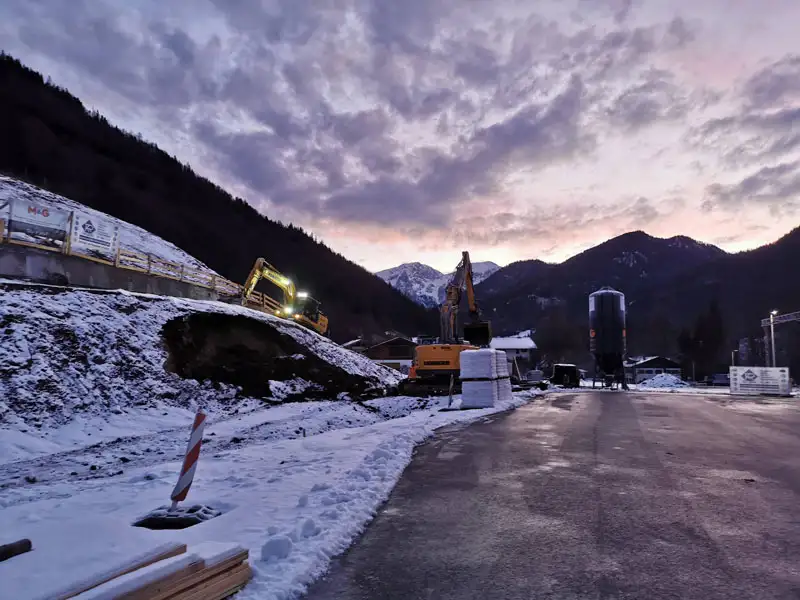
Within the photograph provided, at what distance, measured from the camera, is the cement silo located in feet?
121

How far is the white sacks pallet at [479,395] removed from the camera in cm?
1706

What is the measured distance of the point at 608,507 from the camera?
571 cm

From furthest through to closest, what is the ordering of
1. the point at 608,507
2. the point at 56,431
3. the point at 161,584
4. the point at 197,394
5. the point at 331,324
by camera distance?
the point at 331,324 < the point at 197,394 < the point at 56,431 < the point at 608,507 < the point at 161,584

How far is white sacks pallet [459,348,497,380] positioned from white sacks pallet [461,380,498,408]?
0.80 feet

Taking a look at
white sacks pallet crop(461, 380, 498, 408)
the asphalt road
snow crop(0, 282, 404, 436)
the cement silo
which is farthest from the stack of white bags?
the cement silo

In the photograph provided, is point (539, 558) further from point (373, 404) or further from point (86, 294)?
point (86, 294)

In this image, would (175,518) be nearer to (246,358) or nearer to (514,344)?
(246,358)

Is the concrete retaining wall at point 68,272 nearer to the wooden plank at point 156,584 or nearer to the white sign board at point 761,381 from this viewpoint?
the wooden plank at point 156,584

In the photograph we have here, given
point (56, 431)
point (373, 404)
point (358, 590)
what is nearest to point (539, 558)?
point (358, 590)

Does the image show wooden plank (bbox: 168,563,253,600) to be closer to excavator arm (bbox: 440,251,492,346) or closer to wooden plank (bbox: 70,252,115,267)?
excavator arm (bbox: 440,251,492,346)

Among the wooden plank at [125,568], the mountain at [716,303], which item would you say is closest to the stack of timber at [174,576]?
the wooden plank at [125,568]

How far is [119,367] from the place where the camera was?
1720cm

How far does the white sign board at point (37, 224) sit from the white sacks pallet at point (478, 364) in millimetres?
19737

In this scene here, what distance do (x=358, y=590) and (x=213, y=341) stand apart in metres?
20.1
